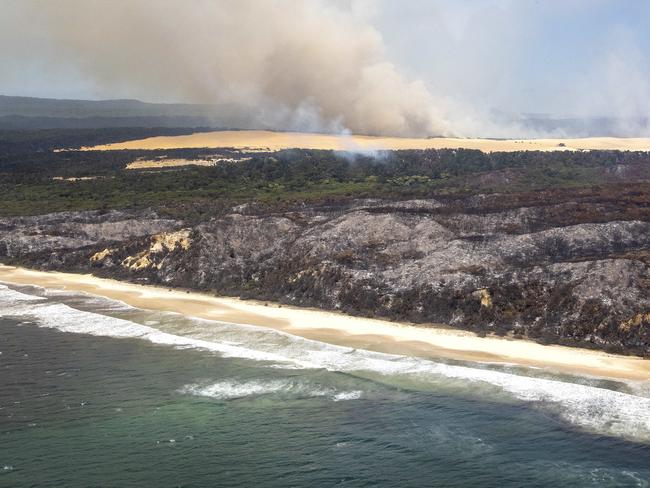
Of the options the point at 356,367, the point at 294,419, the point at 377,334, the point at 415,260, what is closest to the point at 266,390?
the point at 294,419

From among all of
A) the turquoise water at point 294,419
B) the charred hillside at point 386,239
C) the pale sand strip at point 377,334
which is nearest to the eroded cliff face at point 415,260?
the charred hillside at point 386,239

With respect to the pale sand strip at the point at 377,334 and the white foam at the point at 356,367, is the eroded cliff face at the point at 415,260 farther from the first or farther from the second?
the white foam at the point at 356,367

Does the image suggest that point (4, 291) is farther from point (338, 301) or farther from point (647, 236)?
point (647, 236)

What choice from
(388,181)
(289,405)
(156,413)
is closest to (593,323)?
(289,405)

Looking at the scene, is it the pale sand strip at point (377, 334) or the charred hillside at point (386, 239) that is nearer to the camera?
the pale sand strip at point (377, 334)

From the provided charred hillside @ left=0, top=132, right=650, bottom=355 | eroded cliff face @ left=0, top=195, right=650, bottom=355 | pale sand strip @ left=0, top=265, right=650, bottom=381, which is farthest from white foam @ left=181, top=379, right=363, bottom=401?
charred hillside @ left=0, top=132, right=650, bottom=355

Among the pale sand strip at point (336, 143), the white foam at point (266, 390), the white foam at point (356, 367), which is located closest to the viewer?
the white foam at point (356, 367)

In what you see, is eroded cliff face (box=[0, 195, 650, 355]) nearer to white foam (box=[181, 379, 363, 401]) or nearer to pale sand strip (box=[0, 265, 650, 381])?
pale sand strip (box=[0, 265, 650, 381])

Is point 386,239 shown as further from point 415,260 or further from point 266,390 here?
point 266,390
